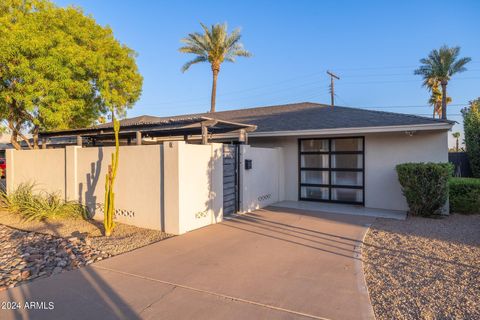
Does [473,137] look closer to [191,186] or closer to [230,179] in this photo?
[230,179]

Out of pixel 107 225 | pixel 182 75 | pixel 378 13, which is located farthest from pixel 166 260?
pixel 182 75

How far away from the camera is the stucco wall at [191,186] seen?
6.36 metres

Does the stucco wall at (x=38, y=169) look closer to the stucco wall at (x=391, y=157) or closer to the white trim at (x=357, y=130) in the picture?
the white trim at (x=357, y=130)

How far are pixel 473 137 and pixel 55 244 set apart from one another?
696 inches

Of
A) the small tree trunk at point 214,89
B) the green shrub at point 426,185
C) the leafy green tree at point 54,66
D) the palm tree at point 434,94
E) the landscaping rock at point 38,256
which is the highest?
the palm tree at point 434,94

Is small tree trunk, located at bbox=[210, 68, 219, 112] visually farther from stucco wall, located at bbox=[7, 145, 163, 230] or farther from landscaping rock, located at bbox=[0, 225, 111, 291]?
landscaping rock, located at bbox=[0, 225, 111, 291]

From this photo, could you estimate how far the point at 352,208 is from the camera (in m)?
9.35

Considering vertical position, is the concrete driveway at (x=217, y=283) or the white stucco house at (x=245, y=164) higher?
the white stucco house at (x=245, y=164)

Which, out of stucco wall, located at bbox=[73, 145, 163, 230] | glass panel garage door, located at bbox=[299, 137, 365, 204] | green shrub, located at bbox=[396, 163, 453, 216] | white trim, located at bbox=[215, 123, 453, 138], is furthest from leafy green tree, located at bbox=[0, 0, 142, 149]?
green shrub, located at bbox=[396, 163, 453, 216]

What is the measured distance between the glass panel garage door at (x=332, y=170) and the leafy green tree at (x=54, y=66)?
708cm

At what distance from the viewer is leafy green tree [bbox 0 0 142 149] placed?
27.0ft

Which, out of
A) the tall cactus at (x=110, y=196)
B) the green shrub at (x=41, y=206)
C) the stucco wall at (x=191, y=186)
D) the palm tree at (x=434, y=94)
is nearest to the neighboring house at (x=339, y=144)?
the stucco wall at (x=191, y=186)

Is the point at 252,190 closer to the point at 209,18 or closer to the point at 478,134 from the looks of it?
the point at 478,134

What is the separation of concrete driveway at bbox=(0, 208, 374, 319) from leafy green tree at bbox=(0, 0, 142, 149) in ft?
20.1
